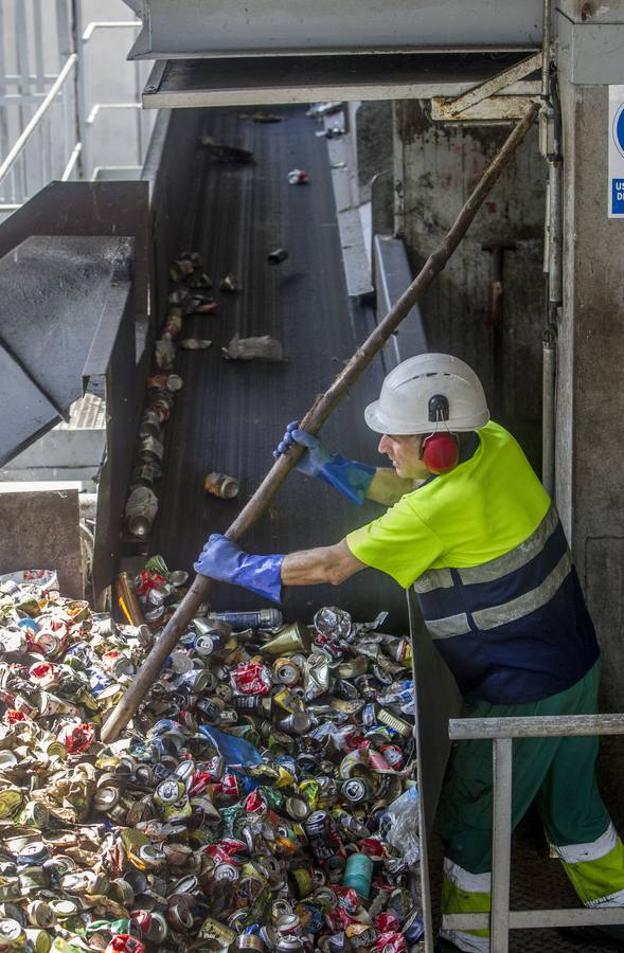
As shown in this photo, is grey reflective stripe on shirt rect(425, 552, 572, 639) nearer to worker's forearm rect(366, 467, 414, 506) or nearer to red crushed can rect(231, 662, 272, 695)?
worker's forearm rect(366, 467, 414, 506)

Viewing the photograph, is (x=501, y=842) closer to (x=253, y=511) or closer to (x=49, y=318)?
(x=253, y=511)

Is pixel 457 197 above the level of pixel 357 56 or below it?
below

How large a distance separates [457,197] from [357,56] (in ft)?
8.92

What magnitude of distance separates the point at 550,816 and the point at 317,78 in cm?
286

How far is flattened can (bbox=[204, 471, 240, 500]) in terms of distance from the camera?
6305 millimetres

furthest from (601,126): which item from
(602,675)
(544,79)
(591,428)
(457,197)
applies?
(457,197)

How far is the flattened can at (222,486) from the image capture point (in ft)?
20.7

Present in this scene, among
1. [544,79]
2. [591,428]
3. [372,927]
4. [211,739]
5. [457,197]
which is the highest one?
[544,79]

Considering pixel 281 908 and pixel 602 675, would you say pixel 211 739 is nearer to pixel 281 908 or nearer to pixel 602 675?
pixel 281 908

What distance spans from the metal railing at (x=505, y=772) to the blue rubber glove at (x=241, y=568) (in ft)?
3.56

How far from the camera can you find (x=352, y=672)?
5078 mm

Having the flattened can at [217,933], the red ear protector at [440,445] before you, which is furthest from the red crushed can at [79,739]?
the red ear protector at [440,445]

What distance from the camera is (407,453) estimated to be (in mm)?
3955

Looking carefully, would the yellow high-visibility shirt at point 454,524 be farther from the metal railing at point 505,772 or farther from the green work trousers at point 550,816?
the metal railing at point 505,772
